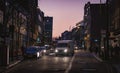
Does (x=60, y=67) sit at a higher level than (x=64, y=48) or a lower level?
lower

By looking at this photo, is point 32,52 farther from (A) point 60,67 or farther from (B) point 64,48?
(A) point 60,67

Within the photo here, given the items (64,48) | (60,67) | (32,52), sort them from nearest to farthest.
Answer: (60,67) < (32,52) < (64,48)

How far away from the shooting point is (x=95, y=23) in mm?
135875

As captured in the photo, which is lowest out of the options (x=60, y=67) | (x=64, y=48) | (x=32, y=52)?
(x=60, y=67)

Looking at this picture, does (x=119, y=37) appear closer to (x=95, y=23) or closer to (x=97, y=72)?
(x=97, y=72)

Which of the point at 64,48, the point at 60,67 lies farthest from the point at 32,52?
the point at 60,67

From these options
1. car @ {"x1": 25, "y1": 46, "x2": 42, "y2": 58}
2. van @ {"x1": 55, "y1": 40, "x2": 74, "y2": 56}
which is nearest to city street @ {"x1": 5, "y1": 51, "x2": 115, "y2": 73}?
car @ {"x1": 25, "y1": 46, "x2": 42, "y2": 58}

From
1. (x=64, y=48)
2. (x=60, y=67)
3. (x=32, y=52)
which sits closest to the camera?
(x=60, y=67)

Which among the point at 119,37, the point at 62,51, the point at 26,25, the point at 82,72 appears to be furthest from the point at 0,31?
the point at 26,25

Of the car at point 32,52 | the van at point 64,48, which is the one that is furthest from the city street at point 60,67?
the van at point 64,48

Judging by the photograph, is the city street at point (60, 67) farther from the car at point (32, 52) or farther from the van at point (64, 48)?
the van at point (64, 48)

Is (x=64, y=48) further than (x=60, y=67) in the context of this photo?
Yes

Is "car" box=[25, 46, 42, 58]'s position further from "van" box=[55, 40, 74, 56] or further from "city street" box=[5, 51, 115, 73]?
"van" box=[55, 40, 74, 56]

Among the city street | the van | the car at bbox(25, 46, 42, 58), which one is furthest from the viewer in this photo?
the van
